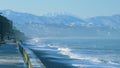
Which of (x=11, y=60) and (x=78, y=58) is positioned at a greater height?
(x=11, y=60)

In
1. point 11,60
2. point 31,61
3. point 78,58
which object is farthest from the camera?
point 78,58

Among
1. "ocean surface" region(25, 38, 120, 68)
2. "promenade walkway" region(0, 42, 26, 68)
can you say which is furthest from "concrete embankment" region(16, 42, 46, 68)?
"ocean surface" region(25, 38, 120, 68)

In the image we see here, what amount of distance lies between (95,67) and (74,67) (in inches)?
117

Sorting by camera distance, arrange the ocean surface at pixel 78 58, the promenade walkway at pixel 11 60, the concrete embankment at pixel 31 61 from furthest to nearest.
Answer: the ocean surface at pixel 78 58
the promenade walkway at pixel 11 60
the concrete embankment at pixel 31 61

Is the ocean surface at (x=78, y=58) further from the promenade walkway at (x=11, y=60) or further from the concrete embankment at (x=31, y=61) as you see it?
the promenade walkway at (x=11, y=60)

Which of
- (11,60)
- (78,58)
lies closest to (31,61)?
(11,60)

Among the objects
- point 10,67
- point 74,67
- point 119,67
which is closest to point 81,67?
point 74,67

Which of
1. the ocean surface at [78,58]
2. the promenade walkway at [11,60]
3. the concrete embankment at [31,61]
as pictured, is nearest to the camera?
the concrete embankment at [31,61]

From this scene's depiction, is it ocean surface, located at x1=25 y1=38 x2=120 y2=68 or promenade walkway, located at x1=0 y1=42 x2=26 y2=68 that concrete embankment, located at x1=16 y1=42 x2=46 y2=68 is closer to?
promenade walkway, located at x1=0 y1=42 x2=26 y2=68

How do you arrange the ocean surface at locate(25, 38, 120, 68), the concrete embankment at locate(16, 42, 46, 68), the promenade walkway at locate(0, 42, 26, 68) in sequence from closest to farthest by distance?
1. the concrete embankment at locate(16, 42, 46, 68)
2. the promenade walkway at locate(0, 42, 26, 68)
3. the ocean surface at locate(25, 38, 120, 68)

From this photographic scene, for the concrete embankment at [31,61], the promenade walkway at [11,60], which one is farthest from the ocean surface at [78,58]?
the promenade walkway at [11,60]

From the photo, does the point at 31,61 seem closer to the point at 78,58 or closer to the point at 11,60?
the point at 11,60

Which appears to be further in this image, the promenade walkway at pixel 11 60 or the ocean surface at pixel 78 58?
the ocean surface at pixel 78 58

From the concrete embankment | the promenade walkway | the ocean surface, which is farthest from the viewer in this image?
the ocean surface
